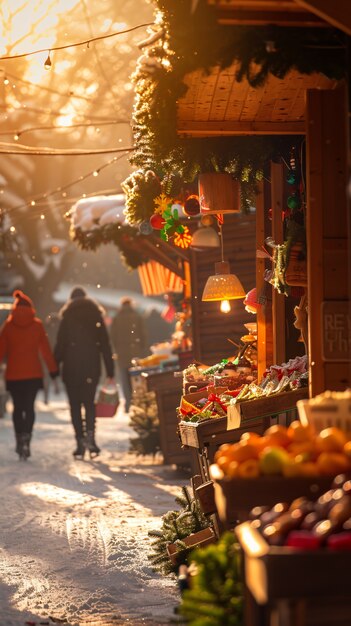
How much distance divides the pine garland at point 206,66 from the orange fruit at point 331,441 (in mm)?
1954

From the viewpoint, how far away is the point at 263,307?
10133 mm

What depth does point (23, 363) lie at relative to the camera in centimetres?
1653

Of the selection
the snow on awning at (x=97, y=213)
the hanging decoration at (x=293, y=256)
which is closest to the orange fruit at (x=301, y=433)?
the hanging decoration at (x=293, y=256)

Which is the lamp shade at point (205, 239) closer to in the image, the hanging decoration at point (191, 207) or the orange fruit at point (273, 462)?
the hanging decoration at point (191, 207)

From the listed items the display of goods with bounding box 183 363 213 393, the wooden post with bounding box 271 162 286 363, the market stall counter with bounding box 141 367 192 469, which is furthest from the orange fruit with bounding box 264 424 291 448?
the market stall counter with bounding box 141 367 192 469

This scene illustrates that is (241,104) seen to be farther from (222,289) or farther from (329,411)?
(222,289)

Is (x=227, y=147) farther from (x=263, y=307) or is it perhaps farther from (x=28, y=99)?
(x=28, y=99)

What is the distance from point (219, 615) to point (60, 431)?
16.5m

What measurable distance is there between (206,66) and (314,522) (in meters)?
2.87

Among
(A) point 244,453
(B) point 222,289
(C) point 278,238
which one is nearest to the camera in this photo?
(A) point 244,453

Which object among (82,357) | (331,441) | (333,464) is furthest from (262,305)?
(82,357)

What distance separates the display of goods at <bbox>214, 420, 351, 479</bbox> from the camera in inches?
203

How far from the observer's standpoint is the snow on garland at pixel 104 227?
55.4 ft

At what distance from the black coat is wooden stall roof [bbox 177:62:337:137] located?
8177 mm
